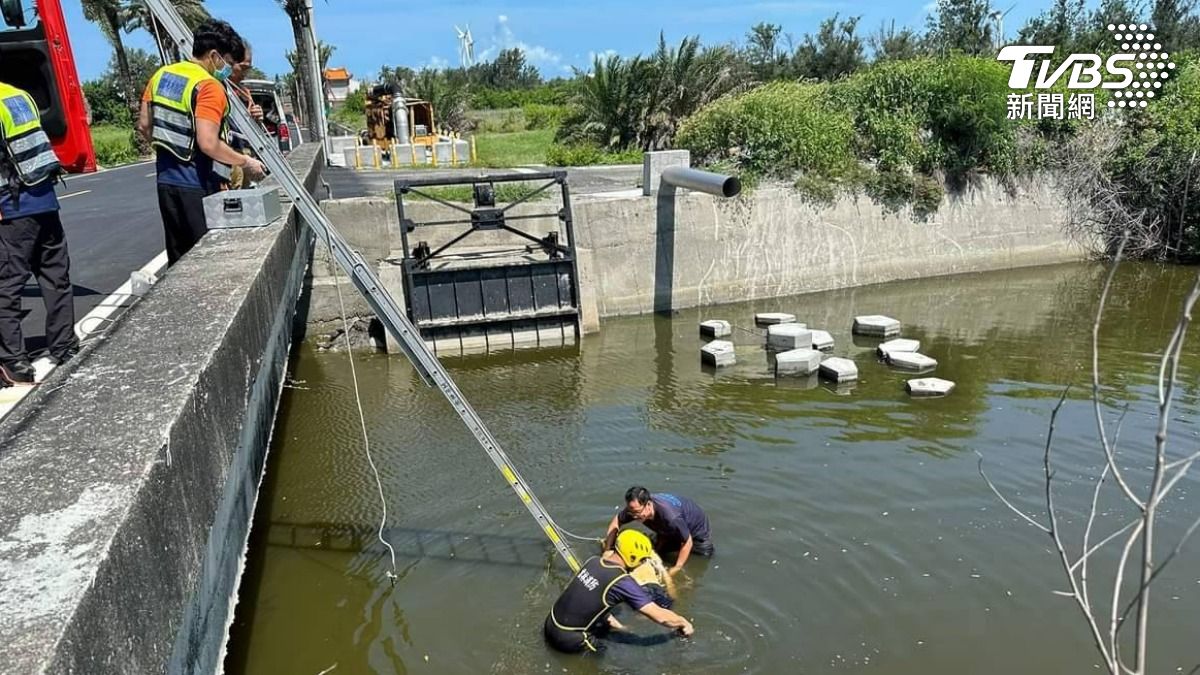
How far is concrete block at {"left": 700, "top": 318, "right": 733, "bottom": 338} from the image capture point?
12242 mm

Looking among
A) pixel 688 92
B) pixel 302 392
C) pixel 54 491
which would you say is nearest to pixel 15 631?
pixel 54 491

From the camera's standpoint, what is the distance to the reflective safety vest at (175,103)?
5.17m

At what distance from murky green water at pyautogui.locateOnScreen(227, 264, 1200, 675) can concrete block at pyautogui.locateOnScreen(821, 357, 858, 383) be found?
302mm

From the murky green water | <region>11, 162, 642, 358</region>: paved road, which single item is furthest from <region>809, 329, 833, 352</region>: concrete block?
<region>11, 162, 642, 358</region>: paved road

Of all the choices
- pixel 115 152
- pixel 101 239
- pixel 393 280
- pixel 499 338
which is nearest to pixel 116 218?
pixel 101 239

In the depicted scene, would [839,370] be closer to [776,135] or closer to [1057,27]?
[776,135]

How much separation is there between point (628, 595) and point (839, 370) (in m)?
5.89

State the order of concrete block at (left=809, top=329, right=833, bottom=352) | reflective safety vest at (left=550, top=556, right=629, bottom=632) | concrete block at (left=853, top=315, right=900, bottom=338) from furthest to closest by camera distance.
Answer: concrete block at (left=853, top=315, right=900, bottom=338)
concrete block at (left=809, top=329, right=833, bottom=352)
reflective safety vest at (left=550, top=556, right=629, bottom=632)

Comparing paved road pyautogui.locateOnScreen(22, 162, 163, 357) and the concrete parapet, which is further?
the concrete parapet

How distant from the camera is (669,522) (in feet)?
19.3

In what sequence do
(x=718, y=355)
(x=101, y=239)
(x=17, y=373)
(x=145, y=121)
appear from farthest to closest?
(x=101, y=239) → (x=718, y=355) → (x=145, y=121) → (x=17, y=373)

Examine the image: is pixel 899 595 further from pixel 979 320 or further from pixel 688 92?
pixel 688 92

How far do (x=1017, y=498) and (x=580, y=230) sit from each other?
314 inches

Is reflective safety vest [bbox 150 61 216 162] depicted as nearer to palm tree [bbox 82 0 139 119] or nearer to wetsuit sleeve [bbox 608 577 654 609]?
wetsuit sleeve [bbox 608 577 654 609]
